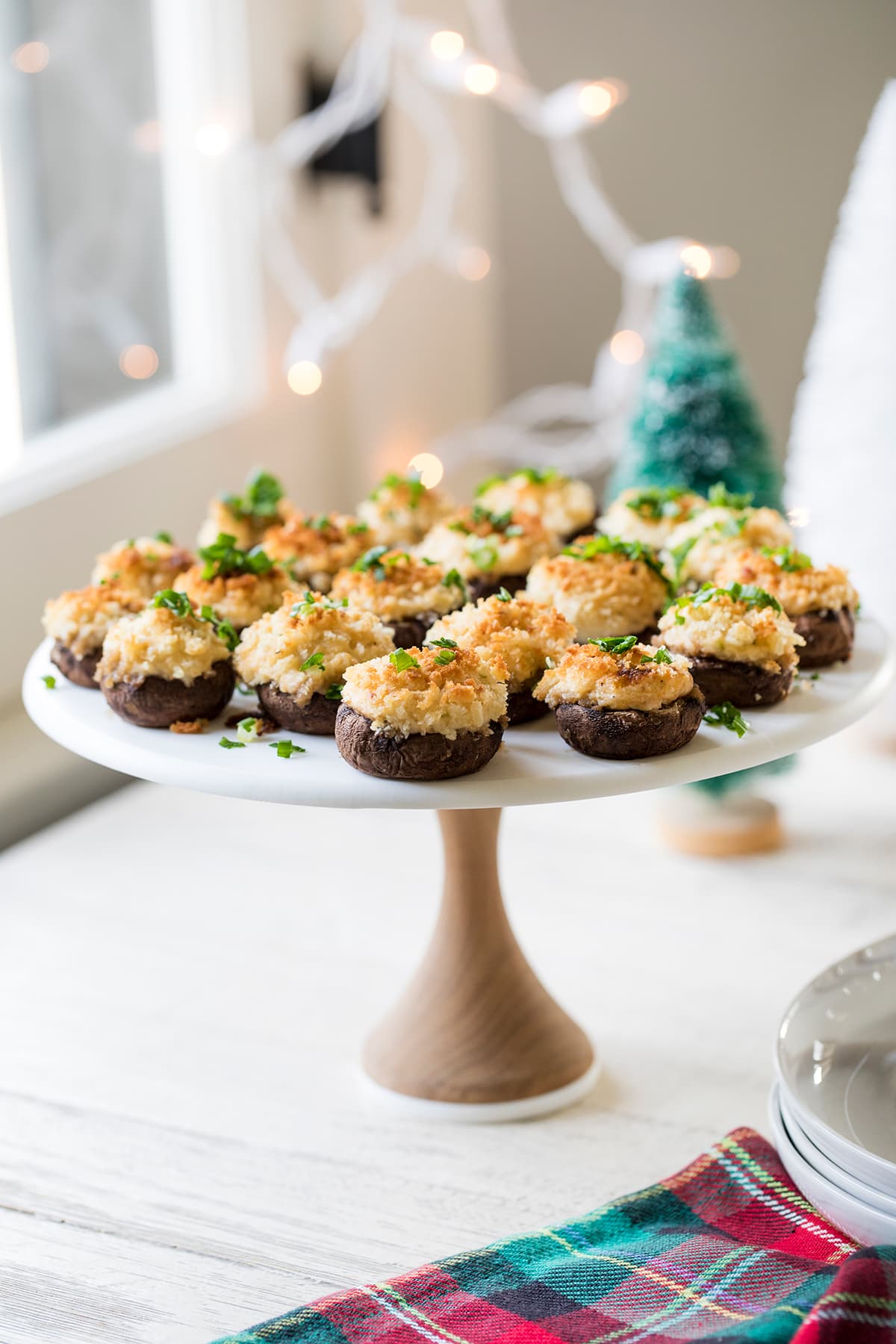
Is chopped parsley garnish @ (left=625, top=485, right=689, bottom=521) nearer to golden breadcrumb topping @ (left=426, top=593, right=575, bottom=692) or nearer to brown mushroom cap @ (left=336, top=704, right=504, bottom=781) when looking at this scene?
golden breadcrumb topping @ (left=426, top=593, right=575, bottom=692)

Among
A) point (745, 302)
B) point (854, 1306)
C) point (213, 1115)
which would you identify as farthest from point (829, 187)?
point (854, 1306)

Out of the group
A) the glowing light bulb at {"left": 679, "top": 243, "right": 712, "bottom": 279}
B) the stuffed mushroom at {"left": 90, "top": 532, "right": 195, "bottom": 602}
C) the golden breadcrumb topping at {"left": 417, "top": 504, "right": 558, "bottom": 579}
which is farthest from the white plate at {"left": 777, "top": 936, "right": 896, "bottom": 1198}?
the glowing light bulb at {"left": 679, "top": 243, "right": 712, "bottom": 279}

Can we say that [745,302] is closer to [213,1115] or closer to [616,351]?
[616,351]

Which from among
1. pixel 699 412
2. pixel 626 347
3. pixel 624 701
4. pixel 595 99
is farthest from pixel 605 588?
pixel 626 347

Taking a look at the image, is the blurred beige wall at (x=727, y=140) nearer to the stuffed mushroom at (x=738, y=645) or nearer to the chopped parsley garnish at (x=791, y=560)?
the chopped parsley garnish at (x=791, y=560)

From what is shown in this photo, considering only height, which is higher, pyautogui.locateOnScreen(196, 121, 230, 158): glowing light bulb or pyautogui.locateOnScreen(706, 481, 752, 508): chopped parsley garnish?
pyautogui.locateOnScreen(196, 121, 230, 158): glowing light bulb

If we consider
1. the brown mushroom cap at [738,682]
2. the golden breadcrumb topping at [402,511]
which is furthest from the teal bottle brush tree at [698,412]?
the brown mushroom cap at [738,682]
